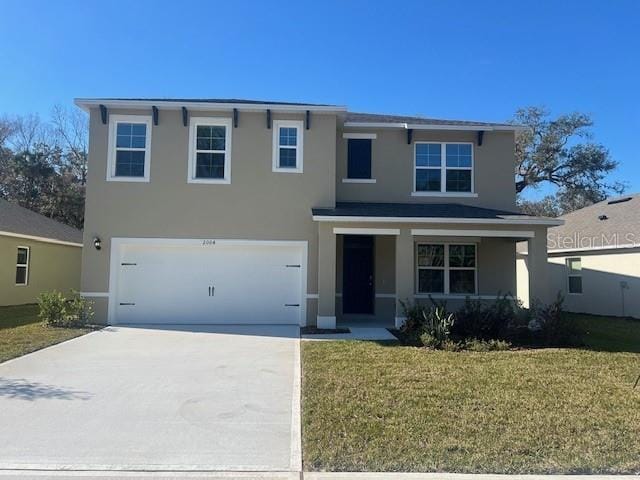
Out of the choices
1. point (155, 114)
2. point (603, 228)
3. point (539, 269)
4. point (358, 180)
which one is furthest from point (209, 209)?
point (603, 228)

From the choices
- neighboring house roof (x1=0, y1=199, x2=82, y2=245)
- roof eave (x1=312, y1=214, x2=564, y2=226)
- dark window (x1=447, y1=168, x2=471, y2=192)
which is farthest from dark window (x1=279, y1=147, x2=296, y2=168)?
neighboring house roof (x1=0, y1=199, x2=82, y2=245)

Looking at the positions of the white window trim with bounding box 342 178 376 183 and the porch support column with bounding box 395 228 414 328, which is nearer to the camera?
the porch support column with bounding box 395 228 414 328

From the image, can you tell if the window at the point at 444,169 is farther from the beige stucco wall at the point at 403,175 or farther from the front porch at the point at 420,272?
the front porch at the point at 420,272

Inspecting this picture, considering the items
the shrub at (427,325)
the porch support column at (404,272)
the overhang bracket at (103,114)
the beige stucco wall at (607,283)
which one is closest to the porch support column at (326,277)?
the porch support column at (404,272)

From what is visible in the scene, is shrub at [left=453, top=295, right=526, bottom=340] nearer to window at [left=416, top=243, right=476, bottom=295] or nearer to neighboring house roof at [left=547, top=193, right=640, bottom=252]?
window at [left=416, top=243, right=476, bottom=295]

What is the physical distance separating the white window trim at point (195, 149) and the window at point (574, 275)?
14.0 meters

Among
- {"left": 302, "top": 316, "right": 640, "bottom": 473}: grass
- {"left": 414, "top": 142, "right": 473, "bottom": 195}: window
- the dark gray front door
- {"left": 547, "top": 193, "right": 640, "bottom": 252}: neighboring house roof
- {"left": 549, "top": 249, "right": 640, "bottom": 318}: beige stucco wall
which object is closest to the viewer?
{"left": 302, "top": 316, "right": 640, "bottom": 473}: grass

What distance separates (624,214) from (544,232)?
823 centimetres

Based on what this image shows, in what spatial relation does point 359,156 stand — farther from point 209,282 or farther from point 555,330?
point 555,330

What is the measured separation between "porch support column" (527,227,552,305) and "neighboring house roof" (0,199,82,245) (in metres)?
17.9

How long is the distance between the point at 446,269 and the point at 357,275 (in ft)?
9.00

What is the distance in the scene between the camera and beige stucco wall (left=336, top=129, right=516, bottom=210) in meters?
16.0

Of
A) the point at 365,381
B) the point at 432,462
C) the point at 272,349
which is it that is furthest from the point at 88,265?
the point at 432,462

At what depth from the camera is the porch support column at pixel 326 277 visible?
530 inches
